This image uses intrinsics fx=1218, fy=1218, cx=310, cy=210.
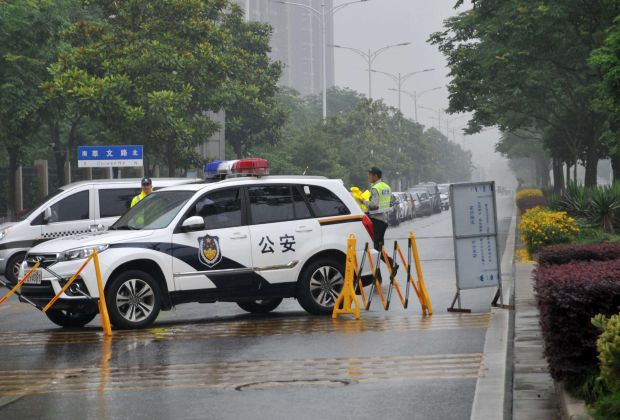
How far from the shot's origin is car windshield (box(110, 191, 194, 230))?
1488 cm

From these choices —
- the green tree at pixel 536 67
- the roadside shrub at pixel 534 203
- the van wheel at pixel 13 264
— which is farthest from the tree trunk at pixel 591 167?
the van wheel at pixel 13 264

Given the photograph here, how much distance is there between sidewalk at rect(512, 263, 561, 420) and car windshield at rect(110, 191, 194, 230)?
4.30 metres

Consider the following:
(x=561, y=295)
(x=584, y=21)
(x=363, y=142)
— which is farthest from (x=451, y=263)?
(x=363, y=142)

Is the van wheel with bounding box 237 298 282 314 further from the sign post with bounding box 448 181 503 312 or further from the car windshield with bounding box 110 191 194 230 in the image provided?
the sign post with bounding box 448 181 503 312

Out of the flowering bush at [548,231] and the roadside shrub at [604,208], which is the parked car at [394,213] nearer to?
the roadside shrub at [604,208]

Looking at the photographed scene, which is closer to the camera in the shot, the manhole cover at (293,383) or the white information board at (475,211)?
the manhole cover at (293,383)

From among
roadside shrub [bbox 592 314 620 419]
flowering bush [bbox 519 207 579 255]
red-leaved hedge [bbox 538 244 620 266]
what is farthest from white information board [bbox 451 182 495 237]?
roadside shrub [bbox 592 314 620 419]

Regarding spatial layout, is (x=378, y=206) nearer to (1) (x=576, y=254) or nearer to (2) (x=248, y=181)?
(2) (x=248, y=181)

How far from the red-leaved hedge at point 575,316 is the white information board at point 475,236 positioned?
713cm

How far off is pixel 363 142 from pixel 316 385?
8278cm

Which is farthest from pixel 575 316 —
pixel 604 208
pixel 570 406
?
pixel 604 208

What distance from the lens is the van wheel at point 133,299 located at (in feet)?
46.5

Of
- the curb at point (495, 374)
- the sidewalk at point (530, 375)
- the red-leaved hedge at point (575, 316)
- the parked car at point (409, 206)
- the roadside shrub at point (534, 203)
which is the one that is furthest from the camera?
the parked car at point (409, 206)

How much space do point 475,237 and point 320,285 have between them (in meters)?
2.04
